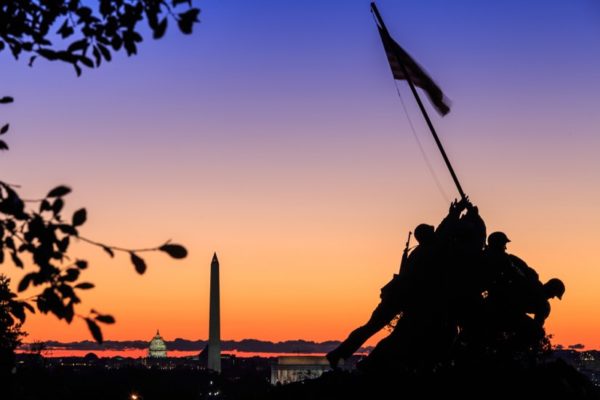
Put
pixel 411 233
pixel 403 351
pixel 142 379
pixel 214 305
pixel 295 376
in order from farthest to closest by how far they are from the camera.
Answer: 1. pixel 295 376
2. pixel 214 305
3. pixel 142 379
4. pixel 411 233
5. pixel 403 351

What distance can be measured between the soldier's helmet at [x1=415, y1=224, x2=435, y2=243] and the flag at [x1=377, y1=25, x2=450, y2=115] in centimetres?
323

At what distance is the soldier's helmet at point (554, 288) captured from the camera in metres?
12.1

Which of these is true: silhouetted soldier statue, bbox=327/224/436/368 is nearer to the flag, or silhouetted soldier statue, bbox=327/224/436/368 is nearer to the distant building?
the flag

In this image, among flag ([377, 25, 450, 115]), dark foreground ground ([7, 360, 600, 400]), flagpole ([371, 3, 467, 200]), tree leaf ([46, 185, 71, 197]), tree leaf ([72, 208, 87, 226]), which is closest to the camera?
tree leaf ([46, 185, 71, 197])

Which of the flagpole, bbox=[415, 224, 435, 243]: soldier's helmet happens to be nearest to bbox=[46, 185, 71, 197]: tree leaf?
bbox=[415, 224, 435, 243]: soldier's helmet

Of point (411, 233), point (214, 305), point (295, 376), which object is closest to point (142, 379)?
point (214, 305)

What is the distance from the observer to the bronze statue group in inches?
459

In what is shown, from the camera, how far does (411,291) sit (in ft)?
38.8

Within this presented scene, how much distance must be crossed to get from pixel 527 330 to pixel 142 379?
100900 millimetres

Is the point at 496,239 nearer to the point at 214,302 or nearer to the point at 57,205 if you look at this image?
the point at 57,205

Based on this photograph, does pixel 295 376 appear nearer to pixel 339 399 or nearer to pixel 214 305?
pixel 214 305

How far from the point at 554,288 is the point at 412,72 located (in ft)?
15.3

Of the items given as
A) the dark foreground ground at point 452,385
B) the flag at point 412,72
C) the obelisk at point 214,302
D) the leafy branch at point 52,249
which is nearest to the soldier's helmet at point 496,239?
the dark foreground ground at point 452,385

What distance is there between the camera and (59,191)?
20.1 ft
